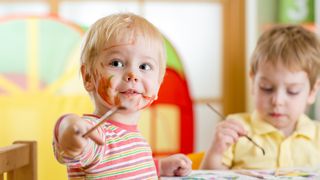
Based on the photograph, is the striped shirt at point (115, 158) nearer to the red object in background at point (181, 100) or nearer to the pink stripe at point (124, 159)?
the pink stripe at point (124, 159)

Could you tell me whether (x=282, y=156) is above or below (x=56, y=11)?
below

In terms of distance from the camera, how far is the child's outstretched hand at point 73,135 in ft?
2.19

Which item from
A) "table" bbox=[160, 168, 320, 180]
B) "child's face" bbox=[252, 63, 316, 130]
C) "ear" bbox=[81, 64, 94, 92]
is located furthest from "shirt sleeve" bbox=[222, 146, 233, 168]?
"ear" bbox=[81, 64, 94, 92]

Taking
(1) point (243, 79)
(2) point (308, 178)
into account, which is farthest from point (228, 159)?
(1) point (243, 79)

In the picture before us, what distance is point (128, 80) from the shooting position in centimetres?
80

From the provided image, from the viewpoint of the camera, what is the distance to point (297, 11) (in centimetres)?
235

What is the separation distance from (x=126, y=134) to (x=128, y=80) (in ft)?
0.24

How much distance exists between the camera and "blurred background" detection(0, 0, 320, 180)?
1897 mm

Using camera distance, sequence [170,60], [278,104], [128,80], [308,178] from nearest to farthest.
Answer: [128,80] → [308,178] → [278,104] → [170,60]

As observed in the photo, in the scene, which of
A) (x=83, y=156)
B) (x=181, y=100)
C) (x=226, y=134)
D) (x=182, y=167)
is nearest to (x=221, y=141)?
(x=226, y=134)

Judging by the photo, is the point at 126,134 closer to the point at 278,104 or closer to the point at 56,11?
the point at 278,104

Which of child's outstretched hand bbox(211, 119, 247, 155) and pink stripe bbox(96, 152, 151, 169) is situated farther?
child's outstretched hand bbox(211, 119, 247, 155)

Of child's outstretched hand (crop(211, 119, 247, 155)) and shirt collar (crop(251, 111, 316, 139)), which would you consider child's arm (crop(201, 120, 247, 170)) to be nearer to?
child's outstretched hand (crop(211, 119, 247, 155))

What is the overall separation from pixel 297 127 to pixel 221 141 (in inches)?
8.8
